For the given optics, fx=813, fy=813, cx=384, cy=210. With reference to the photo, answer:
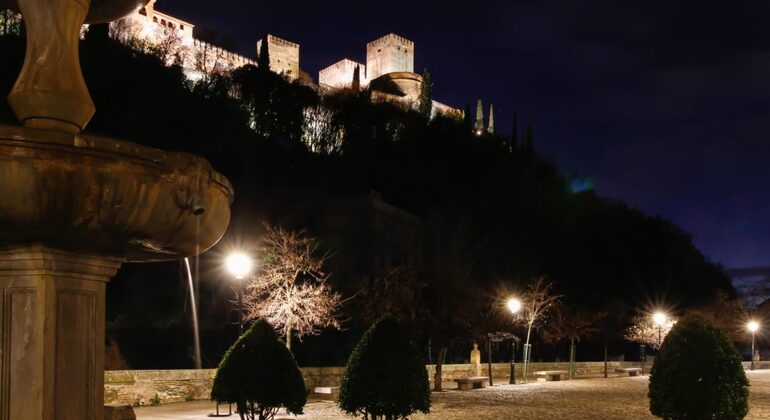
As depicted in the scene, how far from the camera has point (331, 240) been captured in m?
47.3

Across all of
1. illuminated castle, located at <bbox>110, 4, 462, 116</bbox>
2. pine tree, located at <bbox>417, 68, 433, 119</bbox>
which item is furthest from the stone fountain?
pine tree, located at <bbox>417, 68, 433, 119</bbox>

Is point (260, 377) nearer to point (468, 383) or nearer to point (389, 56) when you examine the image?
point (468, 383)

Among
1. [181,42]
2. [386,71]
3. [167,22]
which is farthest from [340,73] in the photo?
[181,42]

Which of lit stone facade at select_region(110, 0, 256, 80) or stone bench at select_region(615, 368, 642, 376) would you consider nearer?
stone bench at select_region(615, 368, 642, 376)

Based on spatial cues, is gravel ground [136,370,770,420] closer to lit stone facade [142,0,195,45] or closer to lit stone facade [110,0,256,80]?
lit stone facade [110,0,256,80]

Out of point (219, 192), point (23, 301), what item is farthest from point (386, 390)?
point (23, 301)

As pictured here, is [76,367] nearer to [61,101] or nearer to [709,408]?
[61,101]

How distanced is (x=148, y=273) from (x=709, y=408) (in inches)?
1348

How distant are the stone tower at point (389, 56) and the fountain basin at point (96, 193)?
115m

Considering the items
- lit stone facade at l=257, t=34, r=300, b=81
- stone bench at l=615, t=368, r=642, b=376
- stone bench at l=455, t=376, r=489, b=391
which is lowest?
stone bench at l=615, t=368, r=642, b=376

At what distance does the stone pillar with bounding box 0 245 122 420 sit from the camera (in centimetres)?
560

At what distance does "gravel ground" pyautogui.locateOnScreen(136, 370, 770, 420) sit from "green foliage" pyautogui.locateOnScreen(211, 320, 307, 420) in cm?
476

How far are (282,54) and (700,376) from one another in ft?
330

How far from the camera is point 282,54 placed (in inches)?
4240
